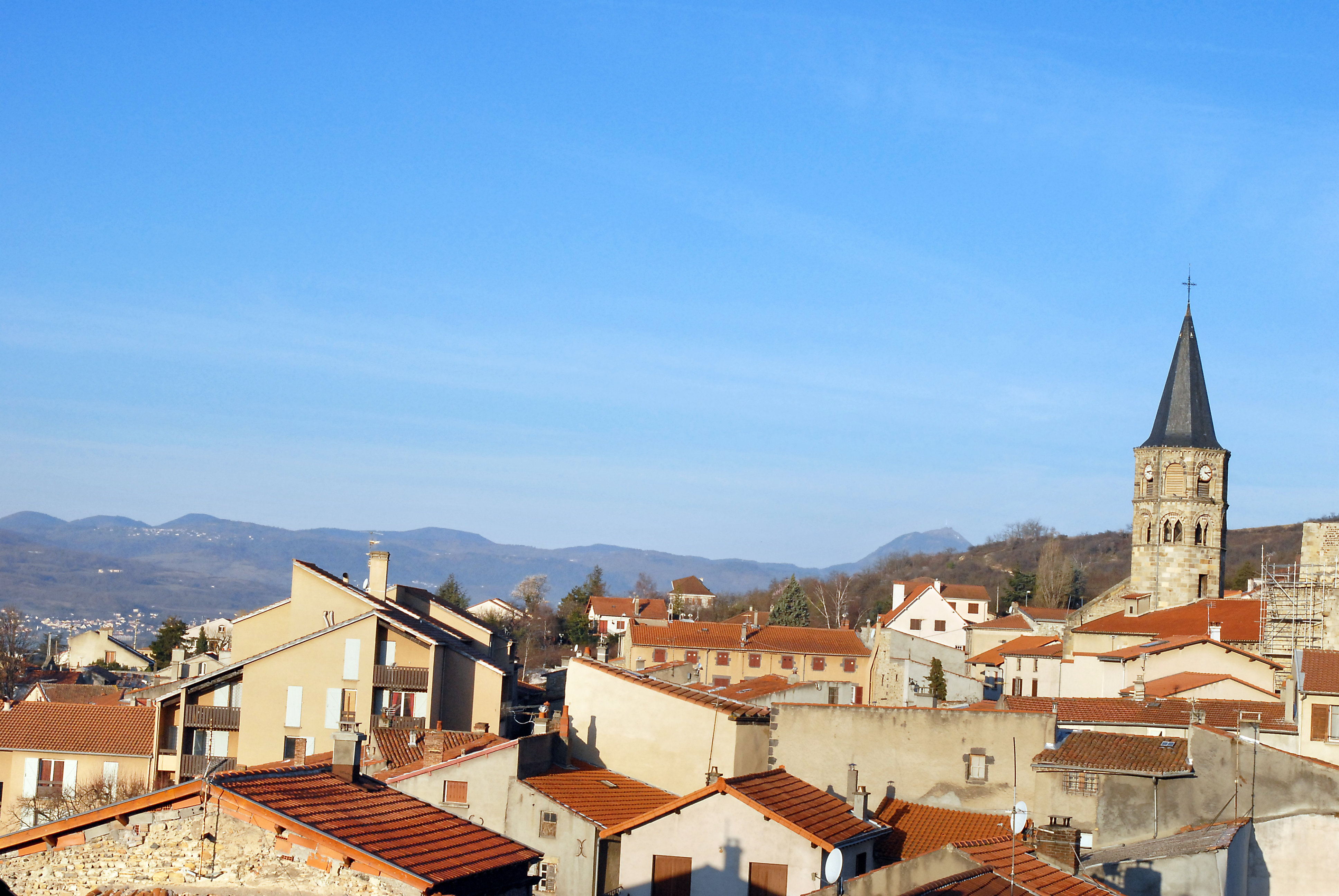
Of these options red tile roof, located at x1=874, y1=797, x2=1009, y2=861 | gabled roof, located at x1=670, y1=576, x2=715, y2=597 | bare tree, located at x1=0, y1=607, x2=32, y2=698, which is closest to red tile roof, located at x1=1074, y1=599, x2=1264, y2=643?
red tile roof, located at x1=874, y1=797, x2=1009, y2=861

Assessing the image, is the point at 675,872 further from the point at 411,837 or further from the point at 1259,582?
the point at 1259,582

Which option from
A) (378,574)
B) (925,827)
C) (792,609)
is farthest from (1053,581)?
(925,827)

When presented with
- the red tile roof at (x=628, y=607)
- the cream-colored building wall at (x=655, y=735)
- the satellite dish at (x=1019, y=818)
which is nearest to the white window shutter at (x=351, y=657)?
the cream-colored building wall at (x=655, y=735)

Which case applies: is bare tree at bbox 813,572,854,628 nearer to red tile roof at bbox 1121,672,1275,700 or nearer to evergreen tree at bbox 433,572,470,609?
evergreen tree at bbox 433,572,470,609

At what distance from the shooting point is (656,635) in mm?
84750

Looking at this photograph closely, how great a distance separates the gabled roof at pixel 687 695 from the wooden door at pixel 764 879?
683cm

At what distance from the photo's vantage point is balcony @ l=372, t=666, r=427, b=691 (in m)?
40.8

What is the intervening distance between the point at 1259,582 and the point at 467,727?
37.0m

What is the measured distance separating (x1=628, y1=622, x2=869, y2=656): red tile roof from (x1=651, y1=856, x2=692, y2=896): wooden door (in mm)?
59044

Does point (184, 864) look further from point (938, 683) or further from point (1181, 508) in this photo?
point (1181, 508)

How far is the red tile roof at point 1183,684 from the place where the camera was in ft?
124

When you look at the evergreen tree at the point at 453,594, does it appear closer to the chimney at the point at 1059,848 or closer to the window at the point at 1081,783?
the window at the point at 1081,783

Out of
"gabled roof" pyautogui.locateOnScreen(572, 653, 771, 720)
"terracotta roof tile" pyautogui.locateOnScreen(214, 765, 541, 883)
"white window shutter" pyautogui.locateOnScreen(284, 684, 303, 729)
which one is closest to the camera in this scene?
"terracotta roof tile" pyautogui.locateOnScreen(214, 765, 541, 883)

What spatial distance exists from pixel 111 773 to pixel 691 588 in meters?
138
